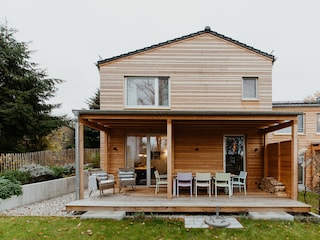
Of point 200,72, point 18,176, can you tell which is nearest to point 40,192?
point 18,176

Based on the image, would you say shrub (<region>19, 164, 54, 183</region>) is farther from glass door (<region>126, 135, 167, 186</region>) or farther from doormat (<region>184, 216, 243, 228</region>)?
doormat (<region>184, 216, 243, 228</region>)

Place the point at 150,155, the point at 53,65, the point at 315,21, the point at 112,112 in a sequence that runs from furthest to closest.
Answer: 1. the point at 53,65
2. the point at 315,21
3. the point at 150,155
4. the point at 112,112

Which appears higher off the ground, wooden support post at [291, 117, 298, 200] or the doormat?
wooden support post at [291, 117, 298, 200]

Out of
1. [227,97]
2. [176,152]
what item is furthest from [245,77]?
[176,152]

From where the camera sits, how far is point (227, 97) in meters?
10.0

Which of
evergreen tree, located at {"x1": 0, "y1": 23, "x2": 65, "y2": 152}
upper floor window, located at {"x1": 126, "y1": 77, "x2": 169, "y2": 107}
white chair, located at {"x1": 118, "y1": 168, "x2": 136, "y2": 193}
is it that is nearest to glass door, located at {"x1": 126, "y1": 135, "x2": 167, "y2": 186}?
white chair, located at {"x1": 118, "y1": 168, "x2": 136, "y2": 193}

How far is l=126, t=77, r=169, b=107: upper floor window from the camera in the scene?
32.4 feet

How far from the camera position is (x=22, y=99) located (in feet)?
44.3

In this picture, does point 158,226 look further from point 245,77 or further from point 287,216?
point 245,77

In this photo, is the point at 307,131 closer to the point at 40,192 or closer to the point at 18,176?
the point at 40,192

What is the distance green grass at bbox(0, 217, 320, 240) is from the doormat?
15cm

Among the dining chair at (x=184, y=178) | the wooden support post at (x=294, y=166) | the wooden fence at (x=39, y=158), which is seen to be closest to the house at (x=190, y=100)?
the dining chair at (x=184, y=178)

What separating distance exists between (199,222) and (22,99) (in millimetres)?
12715

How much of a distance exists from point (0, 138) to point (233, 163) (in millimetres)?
13274
